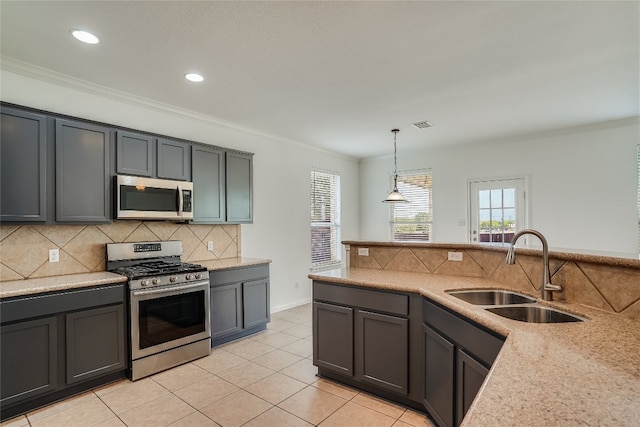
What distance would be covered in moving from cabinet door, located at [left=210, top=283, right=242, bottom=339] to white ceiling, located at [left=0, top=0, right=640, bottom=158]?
208 centimetres

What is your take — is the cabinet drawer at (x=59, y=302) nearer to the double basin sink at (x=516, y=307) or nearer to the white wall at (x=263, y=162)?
the white wall at (x=263, y=162)

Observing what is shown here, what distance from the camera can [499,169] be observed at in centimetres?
547

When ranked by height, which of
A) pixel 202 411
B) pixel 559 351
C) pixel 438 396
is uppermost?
pixel 559 351

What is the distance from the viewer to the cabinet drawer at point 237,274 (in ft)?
11.9

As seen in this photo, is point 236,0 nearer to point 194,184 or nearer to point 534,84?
point 194,184

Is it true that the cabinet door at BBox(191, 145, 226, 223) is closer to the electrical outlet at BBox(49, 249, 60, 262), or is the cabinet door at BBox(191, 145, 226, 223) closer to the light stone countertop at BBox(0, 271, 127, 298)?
the light stone countertop at BBox(0, 271, 127, 298)

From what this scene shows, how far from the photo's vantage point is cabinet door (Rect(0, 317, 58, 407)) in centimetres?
231

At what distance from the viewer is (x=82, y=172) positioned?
293 cm

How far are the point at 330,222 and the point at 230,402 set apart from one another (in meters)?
4.08

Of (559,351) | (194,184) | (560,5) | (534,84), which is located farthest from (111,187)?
(534,84)

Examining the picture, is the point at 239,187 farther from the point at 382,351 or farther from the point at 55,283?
the point at 382,351

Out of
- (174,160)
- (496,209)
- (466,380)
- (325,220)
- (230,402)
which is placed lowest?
(230,402)

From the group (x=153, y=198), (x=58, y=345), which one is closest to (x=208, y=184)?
(x=153, y=198)

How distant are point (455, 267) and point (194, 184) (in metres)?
2.84
